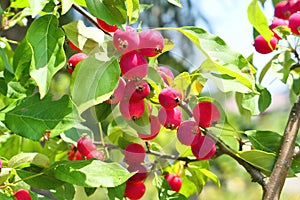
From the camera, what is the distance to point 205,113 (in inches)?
25.1

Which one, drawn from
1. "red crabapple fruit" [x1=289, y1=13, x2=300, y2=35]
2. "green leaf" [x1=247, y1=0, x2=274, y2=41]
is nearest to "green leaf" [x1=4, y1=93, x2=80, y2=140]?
"green leaf" [x1=247, y1=0, x2=274, y2=41]

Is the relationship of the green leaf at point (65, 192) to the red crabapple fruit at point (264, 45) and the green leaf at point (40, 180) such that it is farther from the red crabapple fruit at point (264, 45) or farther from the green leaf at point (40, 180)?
the red crabapple fruit at point (264, 45)

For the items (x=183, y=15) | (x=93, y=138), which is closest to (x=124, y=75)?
(x=93, y=138)

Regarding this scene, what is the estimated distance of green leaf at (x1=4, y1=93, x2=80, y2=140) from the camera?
603mm

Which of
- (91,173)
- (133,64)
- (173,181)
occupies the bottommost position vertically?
(173,181)

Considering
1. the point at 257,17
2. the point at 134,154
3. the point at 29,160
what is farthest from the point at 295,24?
the point at 29,160

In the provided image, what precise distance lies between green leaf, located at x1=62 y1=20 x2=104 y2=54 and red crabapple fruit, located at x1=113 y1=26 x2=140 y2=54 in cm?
4

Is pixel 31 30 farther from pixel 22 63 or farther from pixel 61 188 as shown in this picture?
pixel 61 188

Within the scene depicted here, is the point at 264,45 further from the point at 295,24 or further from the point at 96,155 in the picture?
the point at 96,155

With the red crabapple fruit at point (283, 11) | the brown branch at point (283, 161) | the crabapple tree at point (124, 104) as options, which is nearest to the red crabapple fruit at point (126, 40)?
the crabapple tree at point (124, 104)

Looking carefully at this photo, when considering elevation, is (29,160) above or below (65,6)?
below

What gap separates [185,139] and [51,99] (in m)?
0.16

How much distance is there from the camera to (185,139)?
2.09ft

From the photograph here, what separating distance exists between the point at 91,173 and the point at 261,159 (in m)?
0.22
